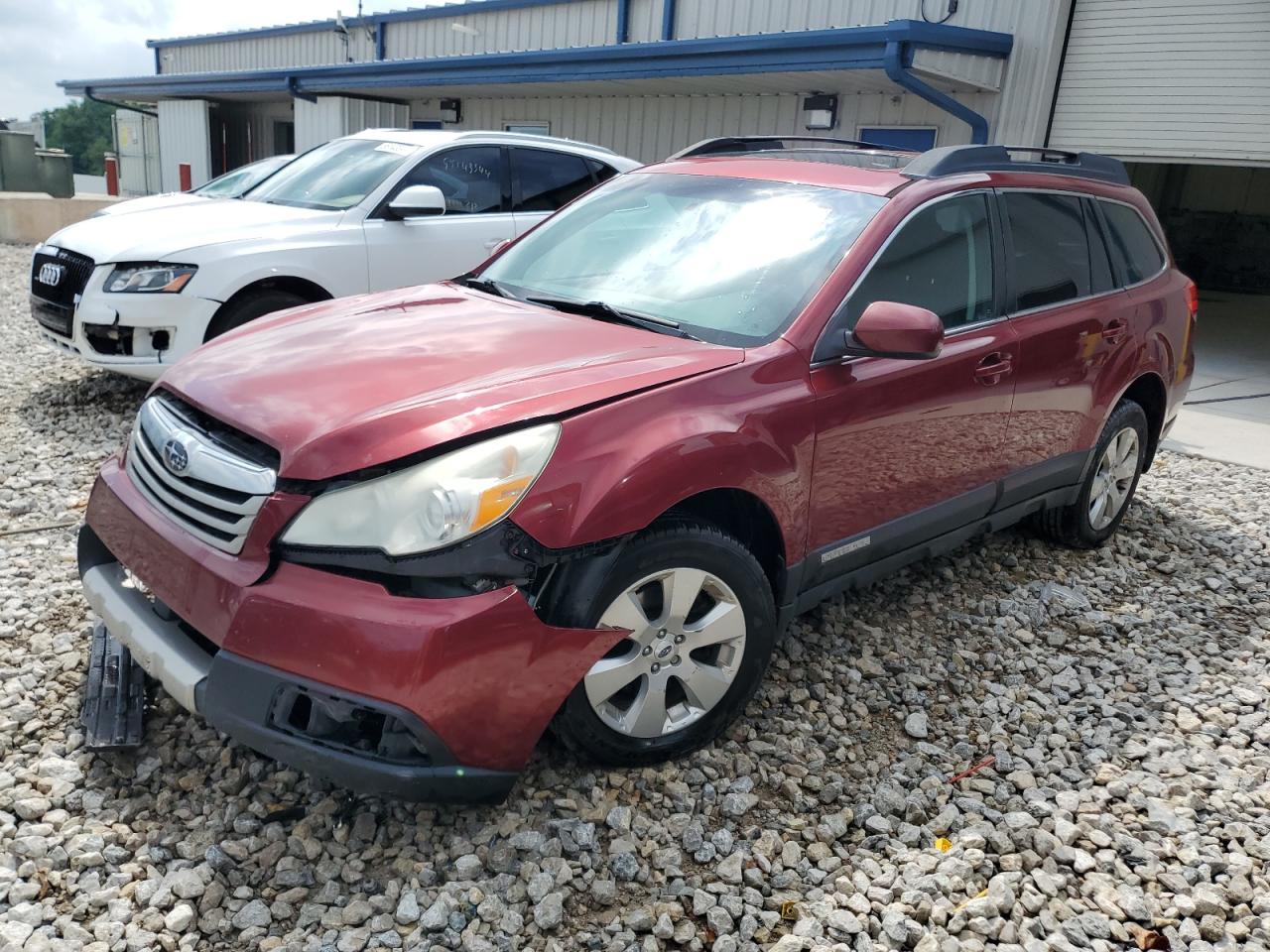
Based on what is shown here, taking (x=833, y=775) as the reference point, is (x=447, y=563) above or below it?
above

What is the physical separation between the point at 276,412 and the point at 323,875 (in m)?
1.17

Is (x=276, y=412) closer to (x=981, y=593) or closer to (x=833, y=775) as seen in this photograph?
(x=833, y=775)

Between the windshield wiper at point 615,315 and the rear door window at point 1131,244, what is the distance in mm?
2569

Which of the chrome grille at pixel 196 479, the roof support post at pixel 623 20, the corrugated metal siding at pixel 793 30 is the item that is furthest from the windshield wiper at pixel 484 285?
the roof support post at pixel 623 20

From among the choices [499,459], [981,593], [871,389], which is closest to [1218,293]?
[981,593]

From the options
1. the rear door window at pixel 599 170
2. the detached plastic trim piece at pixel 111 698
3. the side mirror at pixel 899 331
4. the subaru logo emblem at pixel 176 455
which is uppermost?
the rear door window at pixel 599 170

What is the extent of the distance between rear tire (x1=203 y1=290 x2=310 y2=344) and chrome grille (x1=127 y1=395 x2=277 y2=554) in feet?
9.33

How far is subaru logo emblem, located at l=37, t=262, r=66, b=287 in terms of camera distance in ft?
19.3

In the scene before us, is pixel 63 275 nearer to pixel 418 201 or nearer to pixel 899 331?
pixel 418 201

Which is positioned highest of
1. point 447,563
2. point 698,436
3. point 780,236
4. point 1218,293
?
point 780,236

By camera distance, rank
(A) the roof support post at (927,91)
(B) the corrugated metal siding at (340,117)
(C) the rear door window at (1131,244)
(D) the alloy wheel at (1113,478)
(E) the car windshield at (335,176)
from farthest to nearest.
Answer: (B) the corrugated metal siding at (340,117) < (A) the roof support post at (927,91) < (E) the car windshield at (335,176) < (D) the alloy wheel at (1113,478) < (C) the rear door window at (1131,244)

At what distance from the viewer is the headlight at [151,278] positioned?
5.54 metres

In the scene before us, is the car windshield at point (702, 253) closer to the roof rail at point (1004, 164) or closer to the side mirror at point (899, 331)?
the side mirror at point (899, 331)

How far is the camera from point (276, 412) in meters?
2.62
